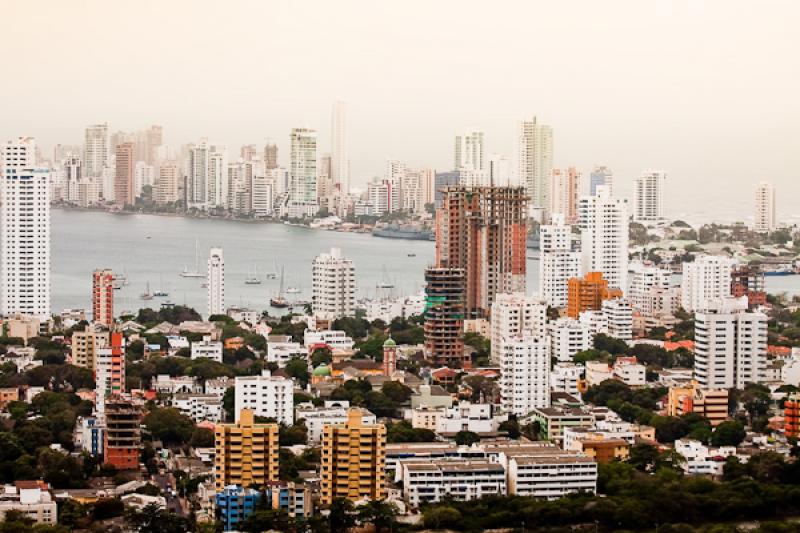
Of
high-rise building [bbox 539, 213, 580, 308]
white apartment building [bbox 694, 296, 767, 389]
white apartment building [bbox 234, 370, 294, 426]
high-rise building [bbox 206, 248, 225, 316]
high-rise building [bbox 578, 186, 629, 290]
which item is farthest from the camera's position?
high-rise building [bbox 578, 186, 629, 290]

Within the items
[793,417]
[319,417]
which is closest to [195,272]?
[319,417]

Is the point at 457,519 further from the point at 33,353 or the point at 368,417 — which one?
the point at 33,353

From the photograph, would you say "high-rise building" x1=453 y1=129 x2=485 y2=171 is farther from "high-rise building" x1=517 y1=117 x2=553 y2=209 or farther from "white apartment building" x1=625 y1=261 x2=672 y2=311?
"white apartment building" x1=625 y1=261 x2=672 y2=311

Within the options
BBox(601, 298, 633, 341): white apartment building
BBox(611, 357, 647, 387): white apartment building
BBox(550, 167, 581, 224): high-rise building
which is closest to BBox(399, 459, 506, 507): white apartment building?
BBox(611, 357, 647, 387): white apartment building

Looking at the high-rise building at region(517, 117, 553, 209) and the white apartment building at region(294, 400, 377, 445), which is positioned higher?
the high-rise building at region(517, 117, 553, 209)

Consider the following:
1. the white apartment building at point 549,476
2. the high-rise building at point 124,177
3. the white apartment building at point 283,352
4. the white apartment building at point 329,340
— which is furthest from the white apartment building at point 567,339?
the high-rise building at point 124,177

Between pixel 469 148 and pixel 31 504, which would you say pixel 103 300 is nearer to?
pixel 31 504

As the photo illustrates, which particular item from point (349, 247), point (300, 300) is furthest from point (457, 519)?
point (349, 247)
